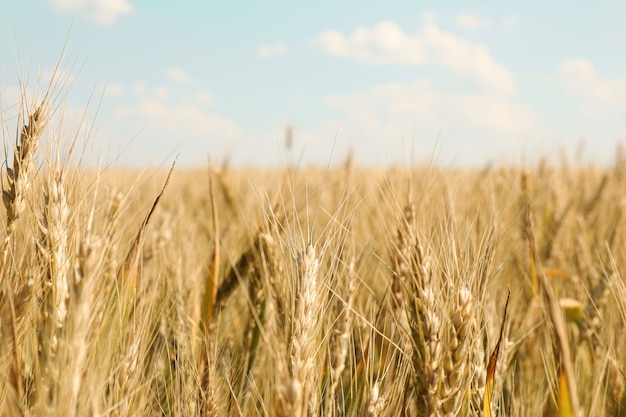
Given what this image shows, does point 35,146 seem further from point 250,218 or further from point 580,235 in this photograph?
point 580,235

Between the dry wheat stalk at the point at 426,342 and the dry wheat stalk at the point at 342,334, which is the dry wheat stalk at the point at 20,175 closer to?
the dry wheat stalk at the point at 342,334

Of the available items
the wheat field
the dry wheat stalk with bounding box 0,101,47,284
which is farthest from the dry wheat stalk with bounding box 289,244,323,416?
the dry wheat stalk with bounding box 0,101,47,284

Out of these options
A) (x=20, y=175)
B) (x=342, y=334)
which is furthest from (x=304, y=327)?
(x=20, y=175)

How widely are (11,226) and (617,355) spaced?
1.67m

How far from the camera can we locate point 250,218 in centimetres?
198

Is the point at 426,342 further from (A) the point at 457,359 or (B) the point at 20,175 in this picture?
(B) the point at 20,175

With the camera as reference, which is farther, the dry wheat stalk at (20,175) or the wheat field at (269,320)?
the dry wheat stalk at (20,175)

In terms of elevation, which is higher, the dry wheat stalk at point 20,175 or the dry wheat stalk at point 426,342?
the dry wheat stalk at point 20,175

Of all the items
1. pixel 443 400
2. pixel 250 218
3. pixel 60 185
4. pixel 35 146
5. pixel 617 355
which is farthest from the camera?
pixel 250 218

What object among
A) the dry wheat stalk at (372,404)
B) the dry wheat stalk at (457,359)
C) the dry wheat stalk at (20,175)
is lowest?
the dry wheat stalk at (372,404)

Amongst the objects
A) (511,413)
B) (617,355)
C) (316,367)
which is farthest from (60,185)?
(617,355)

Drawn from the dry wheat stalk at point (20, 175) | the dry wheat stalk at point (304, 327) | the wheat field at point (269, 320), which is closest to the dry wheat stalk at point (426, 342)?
the wheat field at point (269, 320)

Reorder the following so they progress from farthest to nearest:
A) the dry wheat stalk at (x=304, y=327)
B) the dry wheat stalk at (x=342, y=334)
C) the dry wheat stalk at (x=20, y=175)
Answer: the dry wheat stalk at (x=342, y=334) < the dry wheat stalk at (x=20, y=175) < the dry wheat stalk at (x=304, y=327)

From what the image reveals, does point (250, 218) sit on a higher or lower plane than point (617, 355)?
higher
